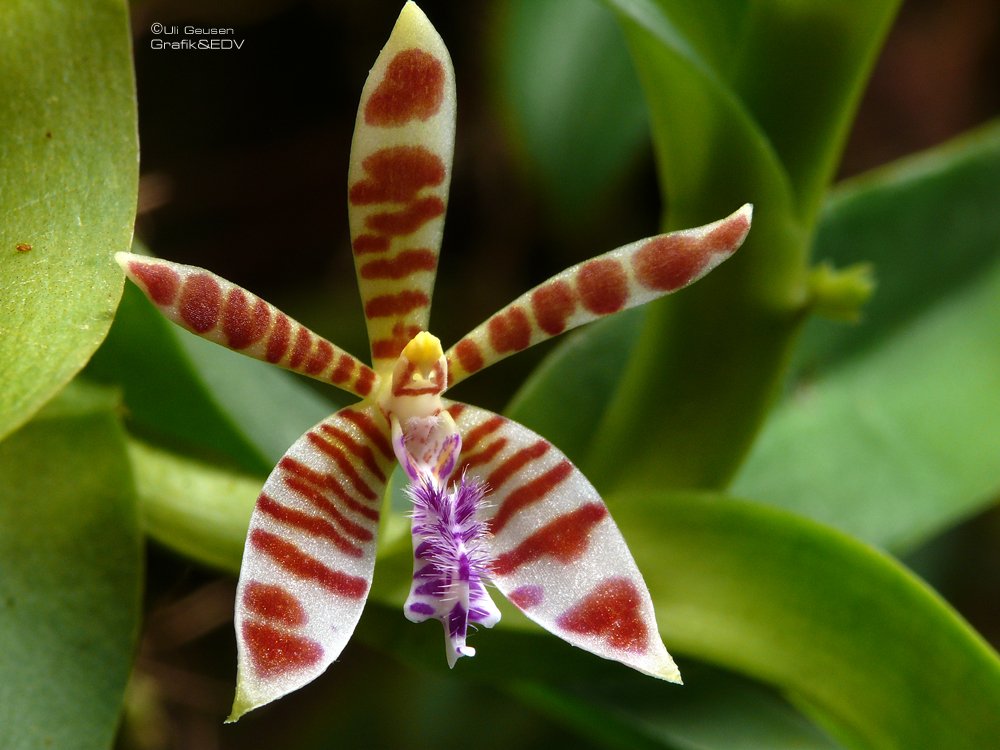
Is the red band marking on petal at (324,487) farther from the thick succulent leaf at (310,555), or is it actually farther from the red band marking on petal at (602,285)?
the red band marking on petal at (602,285)

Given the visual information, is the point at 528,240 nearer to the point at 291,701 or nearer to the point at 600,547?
the point at 291,701

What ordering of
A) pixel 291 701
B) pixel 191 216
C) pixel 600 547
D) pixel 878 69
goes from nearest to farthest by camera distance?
pixel 600 547 < pixel 291 701 < pixel 191 216 < pixel 878 69

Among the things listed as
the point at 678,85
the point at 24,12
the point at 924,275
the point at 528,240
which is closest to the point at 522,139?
the point at 528,240

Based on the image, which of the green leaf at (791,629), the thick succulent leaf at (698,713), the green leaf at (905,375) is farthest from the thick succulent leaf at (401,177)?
the green leaf at (905,375)

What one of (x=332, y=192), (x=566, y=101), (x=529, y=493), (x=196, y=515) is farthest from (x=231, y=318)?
(x=332, y=192)

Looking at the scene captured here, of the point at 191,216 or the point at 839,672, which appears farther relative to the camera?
the point at 191,216

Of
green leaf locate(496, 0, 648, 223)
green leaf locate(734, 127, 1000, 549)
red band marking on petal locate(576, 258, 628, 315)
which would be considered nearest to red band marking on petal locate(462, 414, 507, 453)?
red band marking on petal locate(576, 258, 628, 315)

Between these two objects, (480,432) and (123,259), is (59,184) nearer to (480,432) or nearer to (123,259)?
(123,259)
